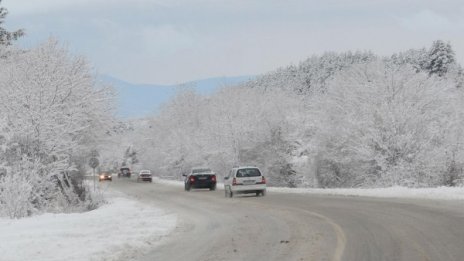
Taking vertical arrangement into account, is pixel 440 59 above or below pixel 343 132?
above

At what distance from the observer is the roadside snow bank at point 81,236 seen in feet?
36.0

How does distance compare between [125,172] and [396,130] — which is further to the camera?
[125,172]

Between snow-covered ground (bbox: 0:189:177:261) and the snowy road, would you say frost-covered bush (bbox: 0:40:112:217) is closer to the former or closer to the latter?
snow-covered ground (bbox: 0:189:177:261)

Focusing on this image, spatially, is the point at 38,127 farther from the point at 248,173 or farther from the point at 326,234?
the point at 326,234

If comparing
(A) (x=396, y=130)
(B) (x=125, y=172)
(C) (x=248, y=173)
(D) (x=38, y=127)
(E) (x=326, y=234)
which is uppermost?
(A) (x=396, y=130)

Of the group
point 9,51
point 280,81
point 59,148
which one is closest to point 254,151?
point 9,51

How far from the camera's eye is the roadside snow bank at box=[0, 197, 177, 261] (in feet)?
36.0

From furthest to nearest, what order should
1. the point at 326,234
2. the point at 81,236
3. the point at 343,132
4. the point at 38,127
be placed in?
the point at 343,132
the point at 38,127
the point at 81,236
the point at 326,234

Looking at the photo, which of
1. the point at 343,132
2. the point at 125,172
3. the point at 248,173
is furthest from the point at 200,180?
the point at 125,172

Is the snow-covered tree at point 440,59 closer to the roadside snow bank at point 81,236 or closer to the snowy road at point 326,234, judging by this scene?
the snowy road at point 326,234

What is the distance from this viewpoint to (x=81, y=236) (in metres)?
13.4

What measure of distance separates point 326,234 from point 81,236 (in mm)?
5544

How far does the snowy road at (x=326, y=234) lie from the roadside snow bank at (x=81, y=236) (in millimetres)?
621

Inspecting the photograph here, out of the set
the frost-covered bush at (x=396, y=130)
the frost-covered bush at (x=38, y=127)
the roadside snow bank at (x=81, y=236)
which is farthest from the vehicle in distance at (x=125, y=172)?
the roadside snow bank at (x=81, y=236)
